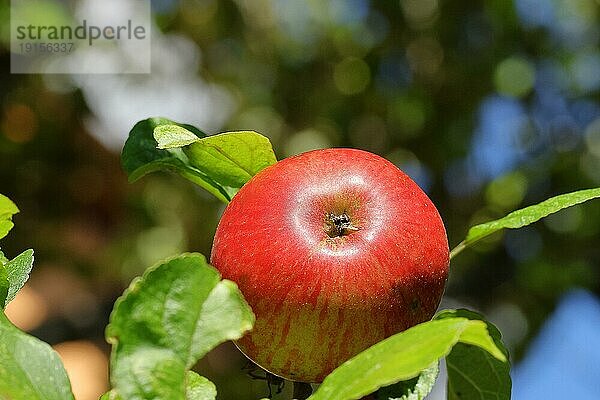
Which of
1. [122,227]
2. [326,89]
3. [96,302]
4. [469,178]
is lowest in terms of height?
[96,302]

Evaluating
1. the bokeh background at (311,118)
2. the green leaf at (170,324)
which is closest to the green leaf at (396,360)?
the green leaf at (170,324)

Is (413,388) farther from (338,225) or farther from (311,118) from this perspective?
(311,118)

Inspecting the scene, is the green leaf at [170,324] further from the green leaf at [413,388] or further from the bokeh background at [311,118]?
the bokeh background at [311,118]

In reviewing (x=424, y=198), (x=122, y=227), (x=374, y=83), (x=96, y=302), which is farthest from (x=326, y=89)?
(x=424, y=198)

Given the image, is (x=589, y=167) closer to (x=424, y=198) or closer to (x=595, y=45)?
(x=595, y=45)

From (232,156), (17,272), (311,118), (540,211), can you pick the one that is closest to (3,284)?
(17,272)
